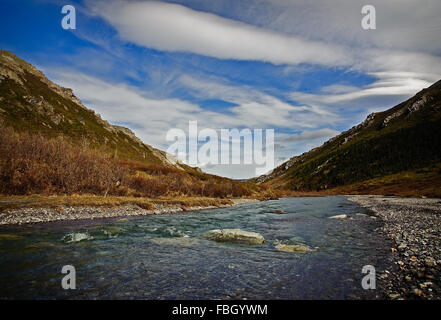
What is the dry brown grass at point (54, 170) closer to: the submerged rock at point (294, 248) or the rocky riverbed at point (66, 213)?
the rocky riverbed at point (66, 213)

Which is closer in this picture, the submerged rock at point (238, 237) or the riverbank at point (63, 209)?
the submerged rock at point (238, 237)

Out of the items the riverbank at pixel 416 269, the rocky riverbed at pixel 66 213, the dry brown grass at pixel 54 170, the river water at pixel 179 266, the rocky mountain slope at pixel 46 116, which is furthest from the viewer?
the rocky mountain slope at pixel 46 116

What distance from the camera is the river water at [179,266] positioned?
9.85 meters

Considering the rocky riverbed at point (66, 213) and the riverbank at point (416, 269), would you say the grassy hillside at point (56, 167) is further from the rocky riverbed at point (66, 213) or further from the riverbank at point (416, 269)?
the riverbank at point (416, 269)

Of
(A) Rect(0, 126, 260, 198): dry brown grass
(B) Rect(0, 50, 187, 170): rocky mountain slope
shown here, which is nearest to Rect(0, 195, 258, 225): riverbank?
(A) Rect(0, 126, 260, 198): dry brown grass

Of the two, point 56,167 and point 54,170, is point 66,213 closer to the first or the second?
point 54,170

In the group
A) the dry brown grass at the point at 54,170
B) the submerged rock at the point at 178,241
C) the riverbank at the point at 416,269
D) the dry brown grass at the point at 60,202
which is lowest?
the submerged rock at the point at 178,241

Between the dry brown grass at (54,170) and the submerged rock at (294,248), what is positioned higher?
the dry brown grass at (54,170)

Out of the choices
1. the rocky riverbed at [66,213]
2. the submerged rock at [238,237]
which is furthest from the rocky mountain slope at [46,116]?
the submerged rock at [238,237]

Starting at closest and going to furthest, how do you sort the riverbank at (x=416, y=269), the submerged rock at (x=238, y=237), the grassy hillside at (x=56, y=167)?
Answer: the riverbank at (x=416, y=269), the submerged rock at (x=238, y=237), the grassy hillside at (x=56, y=167)

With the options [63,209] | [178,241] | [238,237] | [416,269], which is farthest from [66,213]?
[416,269]

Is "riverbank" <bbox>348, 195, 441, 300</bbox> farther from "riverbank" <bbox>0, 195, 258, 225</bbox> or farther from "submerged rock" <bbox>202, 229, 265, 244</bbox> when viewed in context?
"riverbank" <bbox>0, 195, 258, 225</bbox>
